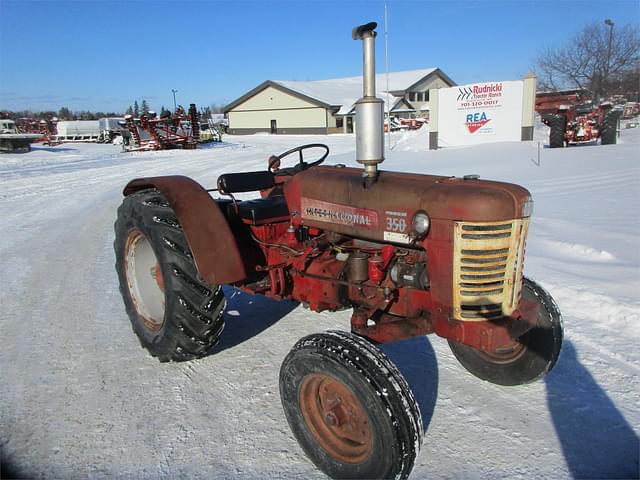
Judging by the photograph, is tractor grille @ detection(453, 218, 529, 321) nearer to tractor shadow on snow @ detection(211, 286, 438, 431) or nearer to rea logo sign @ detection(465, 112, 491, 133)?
tractor shadow on snow @ detection(211, 286, 438, 431)

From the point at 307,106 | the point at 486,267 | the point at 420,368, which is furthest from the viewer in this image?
the point at 307,106

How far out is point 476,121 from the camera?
62.0 feet

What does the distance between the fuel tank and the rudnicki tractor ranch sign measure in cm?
1707

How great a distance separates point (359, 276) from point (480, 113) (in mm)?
17770

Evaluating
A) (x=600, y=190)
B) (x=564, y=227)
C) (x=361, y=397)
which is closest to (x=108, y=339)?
(x=361, y=397)

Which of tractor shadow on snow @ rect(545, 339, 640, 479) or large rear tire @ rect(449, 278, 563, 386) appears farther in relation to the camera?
large rear tire @ rect(449, 278, 563, 386)

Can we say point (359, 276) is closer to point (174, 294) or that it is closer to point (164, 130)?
point (174, 294)

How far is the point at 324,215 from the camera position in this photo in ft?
9.55

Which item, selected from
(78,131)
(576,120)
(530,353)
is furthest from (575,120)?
(78,131)

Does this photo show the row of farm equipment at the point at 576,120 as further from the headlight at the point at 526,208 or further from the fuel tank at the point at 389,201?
the headlight at the point at 526,208

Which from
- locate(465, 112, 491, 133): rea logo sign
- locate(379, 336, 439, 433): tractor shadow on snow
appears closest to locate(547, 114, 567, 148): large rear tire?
locate(465, 112, 491, 133): rea logo sign

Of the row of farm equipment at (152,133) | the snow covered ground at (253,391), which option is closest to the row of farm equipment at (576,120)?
the snow covered ground at (253,391)

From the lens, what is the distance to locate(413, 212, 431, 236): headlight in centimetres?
231

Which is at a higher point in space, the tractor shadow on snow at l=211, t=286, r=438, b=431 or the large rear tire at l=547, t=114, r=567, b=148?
the large rear tire at l=547, t=114, r=567, b=148
